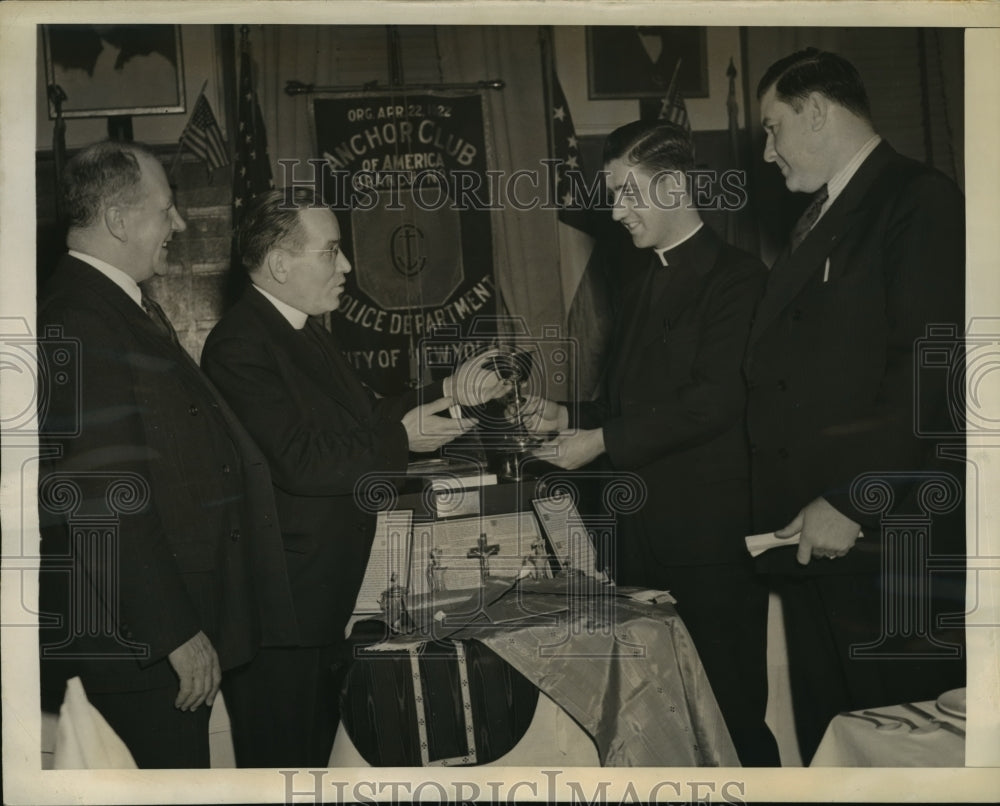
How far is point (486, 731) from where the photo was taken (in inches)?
161

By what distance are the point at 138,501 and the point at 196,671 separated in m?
0.57

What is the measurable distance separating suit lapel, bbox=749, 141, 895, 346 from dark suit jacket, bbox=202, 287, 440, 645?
1.19m

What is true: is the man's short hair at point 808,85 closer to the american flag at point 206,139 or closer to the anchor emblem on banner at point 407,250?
the anchor emblem on banner at point 407,250

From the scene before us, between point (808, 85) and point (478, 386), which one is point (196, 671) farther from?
point (808, 85)

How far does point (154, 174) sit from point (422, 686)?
186 centimetres

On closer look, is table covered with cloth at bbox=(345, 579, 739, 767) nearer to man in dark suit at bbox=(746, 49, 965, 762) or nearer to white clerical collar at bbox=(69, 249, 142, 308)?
man in dark suit at bbox=(746, 49, 965, 762)

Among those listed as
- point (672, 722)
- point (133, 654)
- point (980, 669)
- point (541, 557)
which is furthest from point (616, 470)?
point (133, 654)

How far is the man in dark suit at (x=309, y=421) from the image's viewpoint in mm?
4102

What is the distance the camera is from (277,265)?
414 cm

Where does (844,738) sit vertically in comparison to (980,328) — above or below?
below

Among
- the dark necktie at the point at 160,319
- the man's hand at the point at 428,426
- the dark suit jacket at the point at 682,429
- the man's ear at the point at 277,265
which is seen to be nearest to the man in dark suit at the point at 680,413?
the dark suit jacket at the point at 682,429

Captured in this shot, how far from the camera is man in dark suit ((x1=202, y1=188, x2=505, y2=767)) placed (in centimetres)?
410

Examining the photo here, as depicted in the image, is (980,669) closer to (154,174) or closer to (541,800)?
(541,800)

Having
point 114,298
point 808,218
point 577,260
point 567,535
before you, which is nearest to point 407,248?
point 577,260
